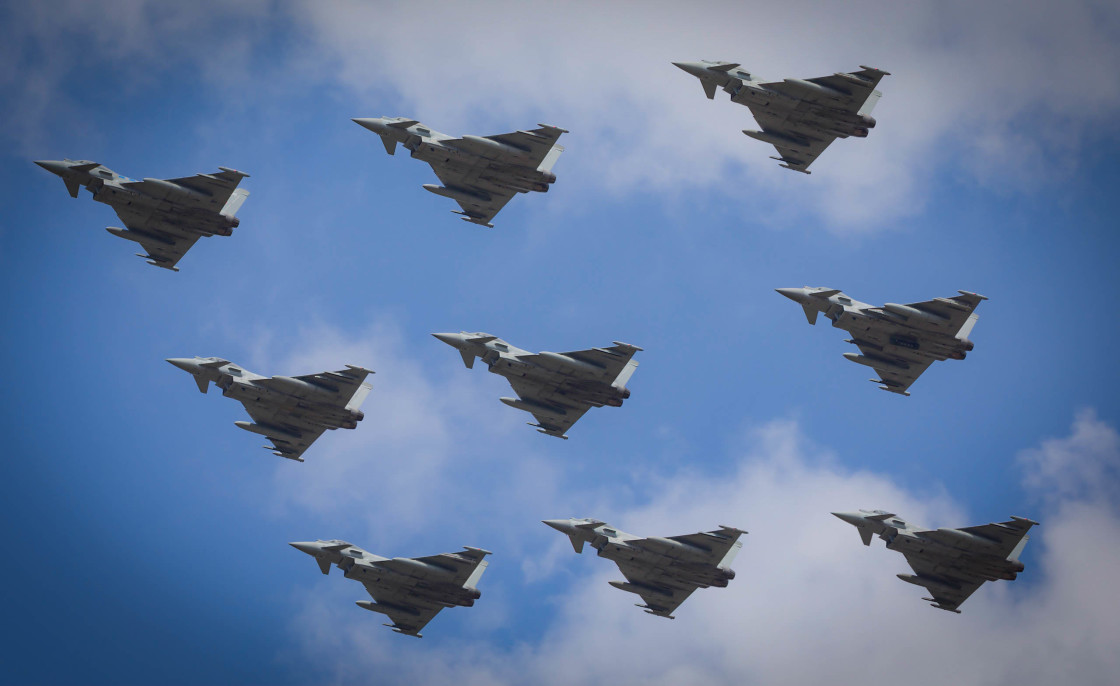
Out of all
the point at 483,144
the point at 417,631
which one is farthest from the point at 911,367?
the point at 417,631

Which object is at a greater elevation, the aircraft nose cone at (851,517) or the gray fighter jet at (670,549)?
the aircraft nose cone at (851,517)

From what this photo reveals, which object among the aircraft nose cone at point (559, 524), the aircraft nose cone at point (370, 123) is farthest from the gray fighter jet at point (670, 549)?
the aircraft nose cone at point (370, 123)

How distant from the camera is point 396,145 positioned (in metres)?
87.1

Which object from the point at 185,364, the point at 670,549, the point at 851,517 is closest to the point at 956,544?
the point at 851,517

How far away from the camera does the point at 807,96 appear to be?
84.7m

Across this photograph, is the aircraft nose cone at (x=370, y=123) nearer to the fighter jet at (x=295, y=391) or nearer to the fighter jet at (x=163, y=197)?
the fighter jet at (x=163, y=197)

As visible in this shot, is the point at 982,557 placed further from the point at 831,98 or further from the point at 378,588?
the point at 378,588

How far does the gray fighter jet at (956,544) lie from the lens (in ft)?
282

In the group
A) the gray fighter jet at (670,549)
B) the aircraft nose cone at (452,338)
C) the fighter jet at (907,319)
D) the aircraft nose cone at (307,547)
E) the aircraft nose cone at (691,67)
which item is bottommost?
the aircraft nose cone at (307,547)

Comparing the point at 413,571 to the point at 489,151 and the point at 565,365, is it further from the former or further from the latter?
the point at 489,151

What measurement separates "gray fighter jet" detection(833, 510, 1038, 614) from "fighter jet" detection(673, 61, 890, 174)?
83.6 feet

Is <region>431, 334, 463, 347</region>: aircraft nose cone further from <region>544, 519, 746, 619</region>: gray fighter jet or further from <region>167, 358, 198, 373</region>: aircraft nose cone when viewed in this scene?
<region>167, 358, 198, 373</region>: aircraft nose cone

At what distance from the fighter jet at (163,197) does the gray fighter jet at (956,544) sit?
148 ft

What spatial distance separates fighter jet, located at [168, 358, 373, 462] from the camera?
8469cm
